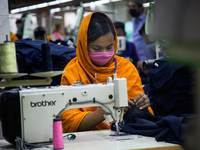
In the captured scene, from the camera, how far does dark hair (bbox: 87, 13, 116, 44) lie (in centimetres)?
188

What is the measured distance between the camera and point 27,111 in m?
1.32

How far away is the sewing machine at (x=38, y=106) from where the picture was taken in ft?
4.32

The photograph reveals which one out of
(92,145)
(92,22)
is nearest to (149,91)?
(92,22)

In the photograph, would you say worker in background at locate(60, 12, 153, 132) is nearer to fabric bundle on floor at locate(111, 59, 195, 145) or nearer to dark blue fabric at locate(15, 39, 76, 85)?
fabric bundle on floor at locate(111, 59, 195, 145)

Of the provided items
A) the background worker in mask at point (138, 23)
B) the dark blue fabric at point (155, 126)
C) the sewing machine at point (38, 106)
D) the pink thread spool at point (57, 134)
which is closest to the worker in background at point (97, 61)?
the dark blue fabric at point (155, 126)

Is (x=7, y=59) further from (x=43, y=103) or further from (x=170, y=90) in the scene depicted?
(x=170, y=90)

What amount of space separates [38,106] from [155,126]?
56 centimetres

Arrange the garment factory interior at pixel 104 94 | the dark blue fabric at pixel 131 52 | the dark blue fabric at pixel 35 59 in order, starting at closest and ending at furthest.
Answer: the garment factory interior at pixel 104 94 → the dark blue fabric at pixel 35 59 → the dark blue fabric at pixel 131 52

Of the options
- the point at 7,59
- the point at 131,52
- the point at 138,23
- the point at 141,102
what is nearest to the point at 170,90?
the point at 141,102

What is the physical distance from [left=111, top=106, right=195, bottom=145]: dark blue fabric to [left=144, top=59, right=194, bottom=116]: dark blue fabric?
35 cm

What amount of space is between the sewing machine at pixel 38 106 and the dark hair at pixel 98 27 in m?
0.55

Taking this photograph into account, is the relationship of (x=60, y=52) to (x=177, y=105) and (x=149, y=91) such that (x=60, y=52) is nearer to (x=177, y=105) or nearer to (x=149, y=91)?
(x=149, y=91)

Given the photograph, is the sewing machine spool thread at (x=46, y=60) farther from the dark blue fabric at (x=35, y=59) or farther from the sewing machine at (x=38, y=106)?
the dark blue fabric at (x=35, y=59)

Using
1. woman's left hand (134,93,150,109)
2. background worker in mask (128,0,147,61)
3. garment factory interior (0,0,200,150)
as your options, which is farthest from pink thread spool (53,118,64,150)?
background worker in mask (128,0,147,61)
